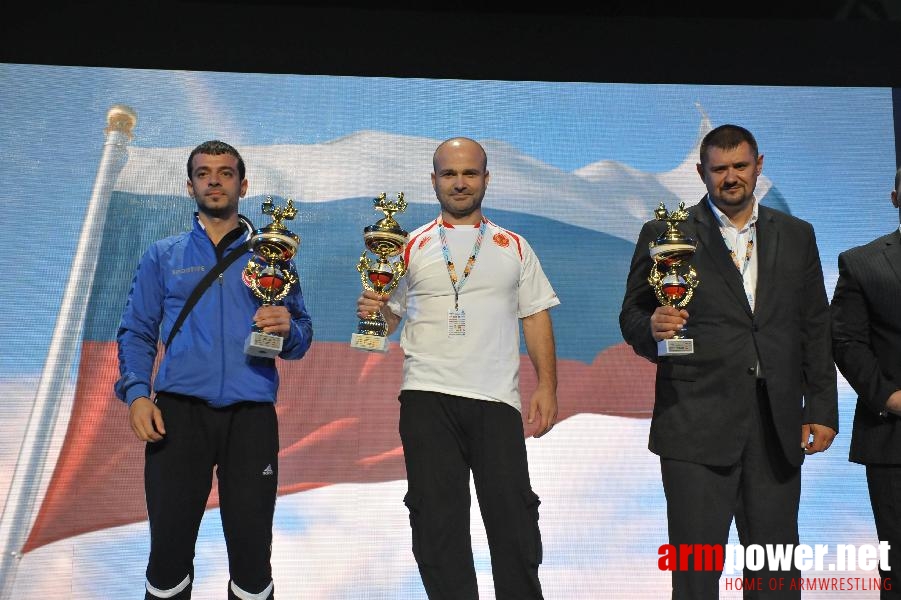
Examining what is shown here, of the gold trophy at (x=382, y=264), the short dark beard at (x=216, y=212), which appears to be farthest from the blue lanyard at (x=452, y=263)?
the short dark beard at (x=216, y=212)

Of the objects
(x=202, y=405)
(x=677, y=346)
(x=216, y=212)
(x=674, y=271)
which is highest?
(x=216, y=212)

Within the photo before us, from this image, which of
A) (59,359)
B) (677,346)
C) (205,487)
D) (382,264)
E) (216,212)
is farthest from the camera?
(59,359)

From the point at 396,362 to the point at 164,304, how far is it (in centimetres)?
142

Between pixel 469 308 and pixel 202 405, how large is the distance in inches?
32.2

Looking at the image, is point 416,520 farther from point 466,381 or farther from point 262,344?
point 262,344

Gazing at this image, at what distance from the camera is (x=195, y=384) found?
2498mm

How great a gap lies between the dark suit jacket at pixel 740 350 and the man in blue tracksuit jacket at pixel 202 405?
1103mm

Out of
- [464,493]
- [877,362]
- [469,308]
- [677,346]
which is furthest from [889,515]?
[469,308]

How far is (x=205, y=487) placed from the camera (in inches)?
98.3

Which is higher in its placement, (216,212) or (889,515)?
(216,212)

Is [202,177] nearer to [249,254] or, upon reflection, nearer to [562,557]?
[249,254]

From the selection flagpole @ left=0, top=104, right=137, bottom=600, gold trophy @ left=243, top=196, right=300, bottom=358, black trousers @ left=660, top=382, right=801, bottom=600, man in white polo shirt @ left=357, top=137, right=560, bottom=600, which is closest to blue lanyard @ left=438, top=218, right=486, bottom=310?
man in white polo shirt @ left=357, top=137, right=560, bottom=600

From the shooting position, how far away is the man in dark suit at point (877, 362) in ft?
8.41

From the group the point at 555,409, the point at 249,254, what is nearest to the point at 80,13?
the point at 249,254
